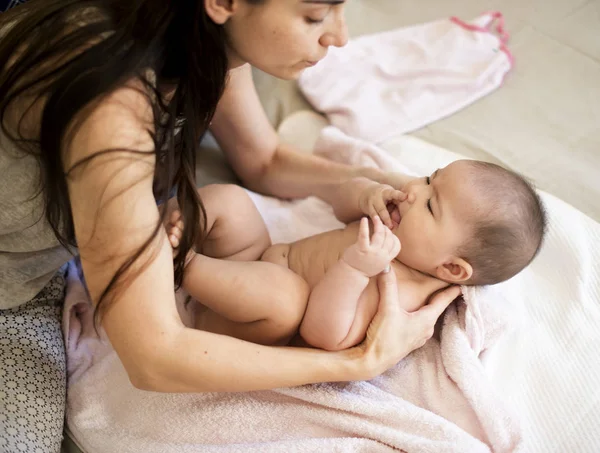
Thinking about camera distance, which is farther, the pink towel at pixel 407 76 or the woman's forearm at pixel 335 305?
the pink towel at pixel 407 76

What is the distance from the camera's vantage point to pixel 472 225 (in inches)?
40.1

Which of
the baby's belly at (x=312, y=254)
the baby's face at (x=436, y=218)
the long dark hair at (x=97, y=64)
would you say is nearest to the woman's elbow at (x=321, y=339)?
the baby's belly at (x=312, y=254)

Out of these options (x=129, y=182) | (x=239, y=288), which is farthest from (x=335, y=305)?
(x=129, y=182)

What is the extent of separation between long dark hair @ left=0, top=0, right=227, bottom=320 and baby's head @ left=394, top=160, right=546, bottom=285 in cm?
45

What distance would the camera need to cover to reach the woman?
754mm

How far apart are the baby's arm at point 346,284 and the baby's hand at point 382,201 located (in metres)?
0.13

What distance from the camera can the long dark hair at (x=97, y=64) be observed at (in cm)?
75

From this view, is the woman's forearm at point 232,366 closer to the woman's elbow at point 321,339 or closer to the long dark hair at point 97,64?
the woman's elbow at point 321,339

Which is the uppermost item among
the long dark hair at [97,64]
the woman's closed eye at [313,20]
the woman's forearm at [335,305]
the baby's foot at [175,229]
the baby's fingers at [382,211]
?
the woman's closed eye at [313,20]

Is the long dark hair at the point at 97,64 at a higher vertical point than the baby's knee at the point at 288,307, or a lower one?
higher

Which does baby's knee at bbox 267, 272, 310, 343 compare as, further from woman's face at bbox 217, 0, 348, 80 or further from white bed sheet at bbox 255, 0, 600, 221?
white bed sheet at bbox 255, 0, 600, 221

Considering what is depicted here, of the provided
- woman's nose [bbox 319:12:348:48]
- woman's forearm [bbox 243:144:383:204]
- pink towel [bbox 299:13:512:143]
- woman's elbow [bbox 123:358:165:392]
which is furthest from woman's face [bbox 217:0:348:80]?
pink towel [bbox 299:13:512:143]

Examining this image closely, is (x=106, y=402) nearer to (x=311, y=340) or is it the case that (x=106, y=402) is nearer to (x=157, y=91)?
(x=311, y=340)

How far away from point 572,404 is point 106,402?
0.85m
